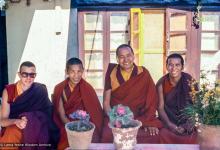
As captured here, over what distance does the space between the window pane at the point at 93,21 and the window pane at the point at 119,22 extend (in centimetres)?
21

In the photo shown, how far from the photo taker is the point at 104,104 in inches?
136

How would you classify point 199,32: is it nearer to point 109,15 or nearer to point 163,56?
point 163,56

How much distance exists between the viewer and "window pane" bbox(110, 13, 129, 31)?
5914 mm

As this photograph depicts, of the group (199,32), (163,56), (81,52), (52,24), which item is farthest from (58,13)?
(199,32)

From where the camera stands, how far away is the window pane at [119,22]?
591 cm

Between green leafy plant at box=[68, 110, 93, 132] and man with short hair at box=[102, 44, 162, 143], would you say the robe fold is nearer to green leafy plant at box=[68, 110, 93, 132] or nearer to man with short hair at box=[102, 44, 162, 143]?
man with short hair at box=[102, 44, 162, 143]

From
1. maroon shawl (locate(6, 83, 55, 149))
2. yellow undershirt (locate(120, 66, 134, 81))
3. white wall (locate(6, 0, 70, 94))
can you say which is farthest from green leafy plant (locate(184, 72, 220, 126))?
Answer: white wall (locate(6, 0, 70, 94))

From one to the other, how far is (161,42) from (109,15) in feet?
3.98

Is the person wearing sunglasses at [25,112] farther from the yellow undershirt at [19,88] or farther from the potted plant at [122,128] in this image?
the potted plant at [122,128]

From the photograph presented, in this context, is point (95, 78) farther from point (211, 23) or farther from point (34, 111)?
point (34, 111)

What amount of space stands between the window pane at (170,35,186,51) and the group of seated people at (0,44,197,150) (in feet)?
8.52

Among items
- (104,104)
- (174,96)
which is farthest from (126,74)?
(174,96)

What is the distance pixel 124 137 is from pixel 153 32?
14.7ft

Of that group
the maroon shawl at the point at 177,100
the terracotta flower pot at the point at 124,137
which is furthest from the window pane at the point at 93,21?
the terracotta flower pot at the point at 124,137
